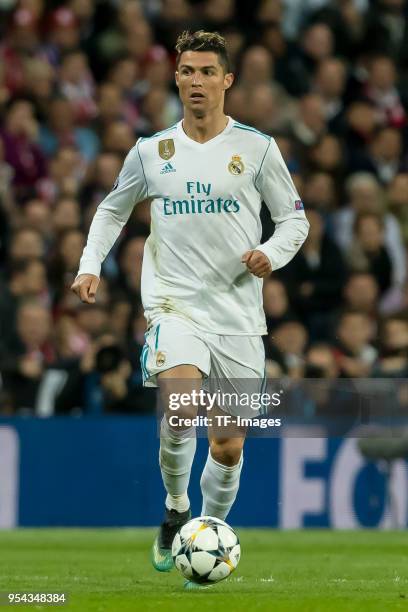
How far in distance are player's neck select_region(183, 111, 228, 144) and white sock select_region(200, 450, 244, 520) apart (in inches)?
59.1

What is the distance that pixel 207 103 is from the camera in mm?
8039

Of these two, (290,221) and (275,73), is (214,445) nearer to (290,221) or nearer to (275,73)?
(290,221)

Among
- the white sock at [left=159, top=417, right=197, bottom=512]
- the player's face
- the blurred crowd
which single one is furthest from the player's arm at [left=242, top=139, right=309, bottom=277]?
the blurred crowd

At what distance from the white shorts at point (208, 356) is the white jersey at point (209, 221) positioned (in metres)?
0.06

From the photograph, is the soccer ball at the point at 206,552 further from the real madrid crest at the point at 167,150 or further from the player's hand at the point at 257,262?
the real madrid crest at the point at 167,150

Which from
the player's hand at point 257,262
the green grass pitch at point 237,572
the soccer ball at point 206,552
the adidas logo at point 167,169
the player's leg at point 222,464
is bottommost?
the green grass pitch at point 237,572

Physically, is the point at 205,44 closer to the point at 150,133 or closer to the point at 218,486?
the point at 218,486

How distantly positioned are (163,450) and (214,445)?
10.1 inches

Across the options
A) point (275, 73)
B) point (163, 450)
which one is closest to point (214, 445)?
point (163, 450)

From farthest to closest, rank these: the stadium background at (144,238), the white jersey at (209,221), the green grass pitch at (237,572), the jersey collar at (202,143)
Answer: the stadium background at (144,238) < the jersey collar at (202,143) < the white jersey at (209,221) < the green grass pitch at (237,572)

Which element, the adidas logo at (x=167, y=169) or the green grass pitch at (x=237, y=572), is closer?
the green grass pitch at (x=237, y=572)

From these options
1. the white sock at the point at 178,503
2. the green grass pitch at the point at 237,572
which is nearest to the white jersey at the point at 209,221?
the white sock at the point at 178,503

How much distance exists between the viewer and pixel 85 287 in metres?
7.84

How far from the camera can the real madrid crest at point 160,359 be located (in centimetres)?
780
